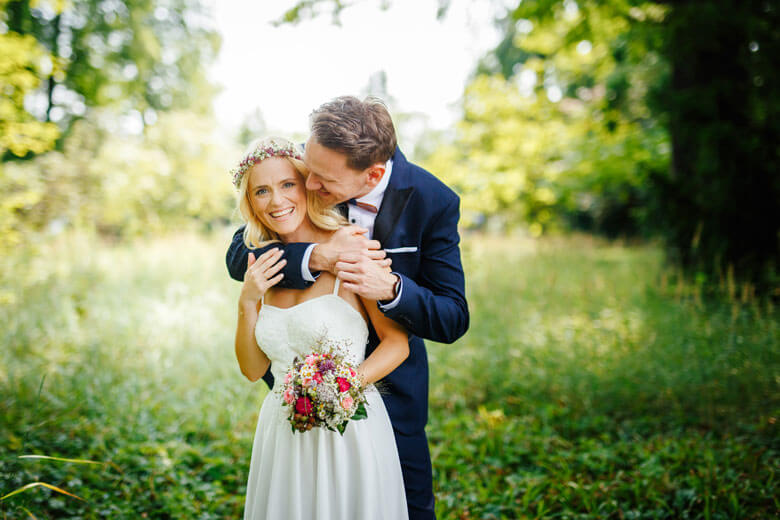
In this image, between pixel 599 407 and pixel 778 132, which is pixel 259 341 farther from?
pixel 778 132

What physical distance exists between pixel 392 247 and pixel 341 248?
0.21m

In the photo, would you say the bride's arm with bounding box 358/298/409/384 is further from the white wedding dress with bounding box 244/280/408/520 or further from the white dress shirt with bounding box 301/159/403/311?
the white dress shirt with bounding box 301/159/403/311

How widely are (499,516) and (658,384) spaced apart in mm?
2106

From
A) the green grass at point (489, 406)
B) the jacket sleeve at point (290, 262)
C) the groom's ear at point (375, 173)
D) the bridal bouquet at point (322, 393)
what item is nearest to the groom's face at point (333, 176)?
the groom's ear at point (375, 173)

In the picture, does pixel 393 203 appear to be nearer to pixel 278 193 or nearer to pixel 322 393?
pixel 278 193

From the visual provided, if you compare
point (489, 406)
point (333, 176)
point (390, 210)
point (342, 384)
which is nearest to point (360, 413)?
point (342, 384)

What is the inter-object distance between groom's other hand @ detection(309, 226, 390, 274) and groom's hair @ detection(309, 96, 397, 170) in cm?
26

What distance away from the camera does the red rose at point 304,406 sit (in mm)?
1565

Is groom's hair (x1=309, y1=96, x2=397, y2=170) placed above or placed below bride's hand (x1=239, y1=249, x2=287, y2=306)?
above

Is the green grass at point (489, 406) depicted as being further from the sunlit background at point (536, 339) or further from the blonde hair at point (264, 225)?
the blonde hair at point (264, 225)

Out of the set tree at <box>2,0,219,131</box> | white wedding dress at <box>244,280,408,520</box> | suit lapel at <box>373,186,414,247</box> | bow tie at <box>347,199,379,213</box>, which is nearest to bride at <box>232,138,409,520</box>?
white wedding dress at <box>244,280,408,520</box>

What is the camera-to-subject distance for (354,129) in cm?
178

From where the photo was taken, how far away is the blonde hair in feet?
6.62

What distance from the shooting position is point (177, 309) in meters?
6.67
